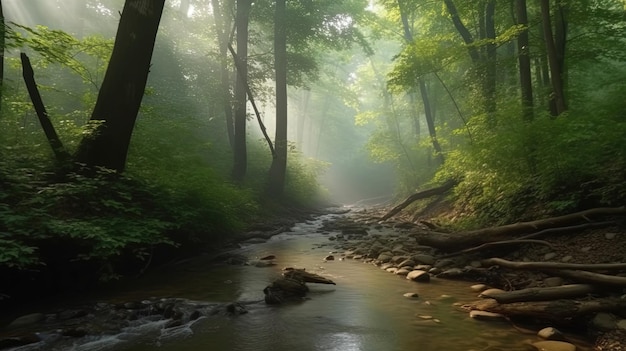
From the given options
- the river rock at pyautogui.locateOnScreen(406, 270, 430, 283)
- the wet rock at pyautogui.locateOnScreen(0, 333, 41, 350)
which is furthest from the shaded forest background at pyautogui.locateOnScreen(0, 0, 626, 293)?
the river rock at pyautogui.locateOnScreen(406, 270, 430, 283)

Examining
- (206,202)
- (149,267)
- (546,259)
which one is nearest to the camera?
(546,259)

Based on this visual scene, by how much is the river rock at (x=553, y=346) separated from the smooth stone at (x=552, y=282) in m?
1.42

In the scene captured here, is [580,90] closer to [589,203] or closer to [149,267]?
[589,203]

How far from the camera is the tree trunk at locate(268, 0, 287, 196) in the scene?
1733 cm

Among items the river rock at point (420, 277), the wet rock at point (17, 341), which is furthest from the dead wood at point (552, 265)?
the wet rock at point (17, 341)

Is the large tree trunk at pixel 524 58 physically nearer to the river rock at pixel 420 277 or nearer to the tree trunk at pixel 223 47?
the river rock at pixel 420 277

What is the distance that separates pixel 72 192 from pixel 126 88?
227cm

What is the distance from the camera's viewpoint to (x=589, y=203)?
6.18 meters

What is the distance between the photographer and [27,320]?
4352mm

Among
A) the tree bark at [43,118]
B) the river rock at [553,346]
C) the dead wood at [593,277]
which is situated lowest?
the river rock at [553,346]

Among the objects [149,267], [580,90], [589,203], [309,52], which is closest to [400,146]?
[309,52]

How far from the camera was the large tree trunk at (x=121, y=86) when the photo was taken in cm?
636

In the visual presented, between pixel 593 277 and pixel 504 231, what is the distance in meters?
2.46

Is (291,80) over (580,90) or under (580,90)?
over
